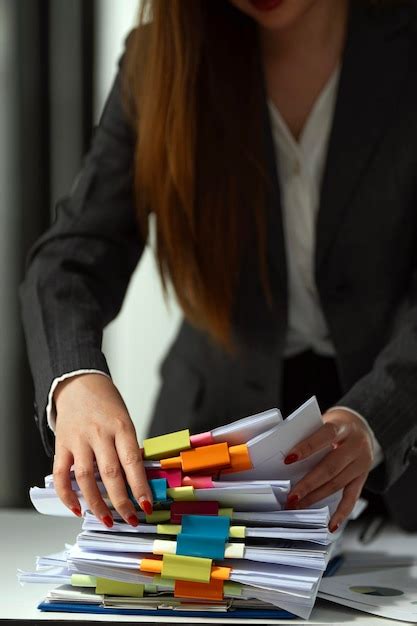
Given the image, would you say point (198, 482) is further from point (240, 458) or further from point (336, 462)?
point (336, 462)

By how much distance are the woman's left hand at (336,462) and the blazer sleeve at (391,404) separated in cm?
3

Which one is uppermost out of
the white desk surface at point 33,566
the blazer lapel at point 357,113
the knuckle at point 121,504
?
the blazer lapel at point 357,113

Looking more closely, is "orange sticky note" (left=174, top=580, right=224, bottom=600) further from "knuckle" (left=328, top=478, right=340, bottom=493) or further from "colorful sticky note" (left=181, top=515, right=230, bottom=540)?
"knuckle" (left=328, top=478, right=340, bottom=493)

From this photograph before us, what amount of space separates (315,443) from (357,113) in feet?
2.09

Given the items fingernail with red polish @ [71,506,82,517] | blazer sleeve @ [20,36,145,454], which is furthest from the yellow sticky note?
blazer sleeve @ [20,36,145,454]

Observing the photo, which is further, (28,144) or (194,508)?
(28,144)

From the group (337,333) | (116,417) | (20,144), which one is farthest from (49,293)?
(20,144)

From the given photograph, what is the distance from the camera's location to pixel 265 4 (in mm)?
1397

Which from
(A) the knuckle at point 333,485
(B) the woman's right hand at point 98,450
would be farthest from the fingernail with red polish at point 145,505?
(A) the knuckle at point 333,485

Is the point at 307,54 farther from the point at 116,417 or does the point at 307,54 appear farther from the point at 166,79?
the point at 116,417

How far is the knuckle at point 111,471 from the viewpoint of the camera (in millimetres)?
980

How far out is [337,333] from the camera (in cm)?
152

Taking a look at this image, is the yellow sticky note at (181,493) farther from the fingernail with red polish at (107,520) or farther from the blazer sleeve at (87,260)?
the blazer sleeve at (87,260)

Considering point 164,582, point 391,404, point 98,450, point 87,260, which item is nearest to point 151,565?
point 164,582
